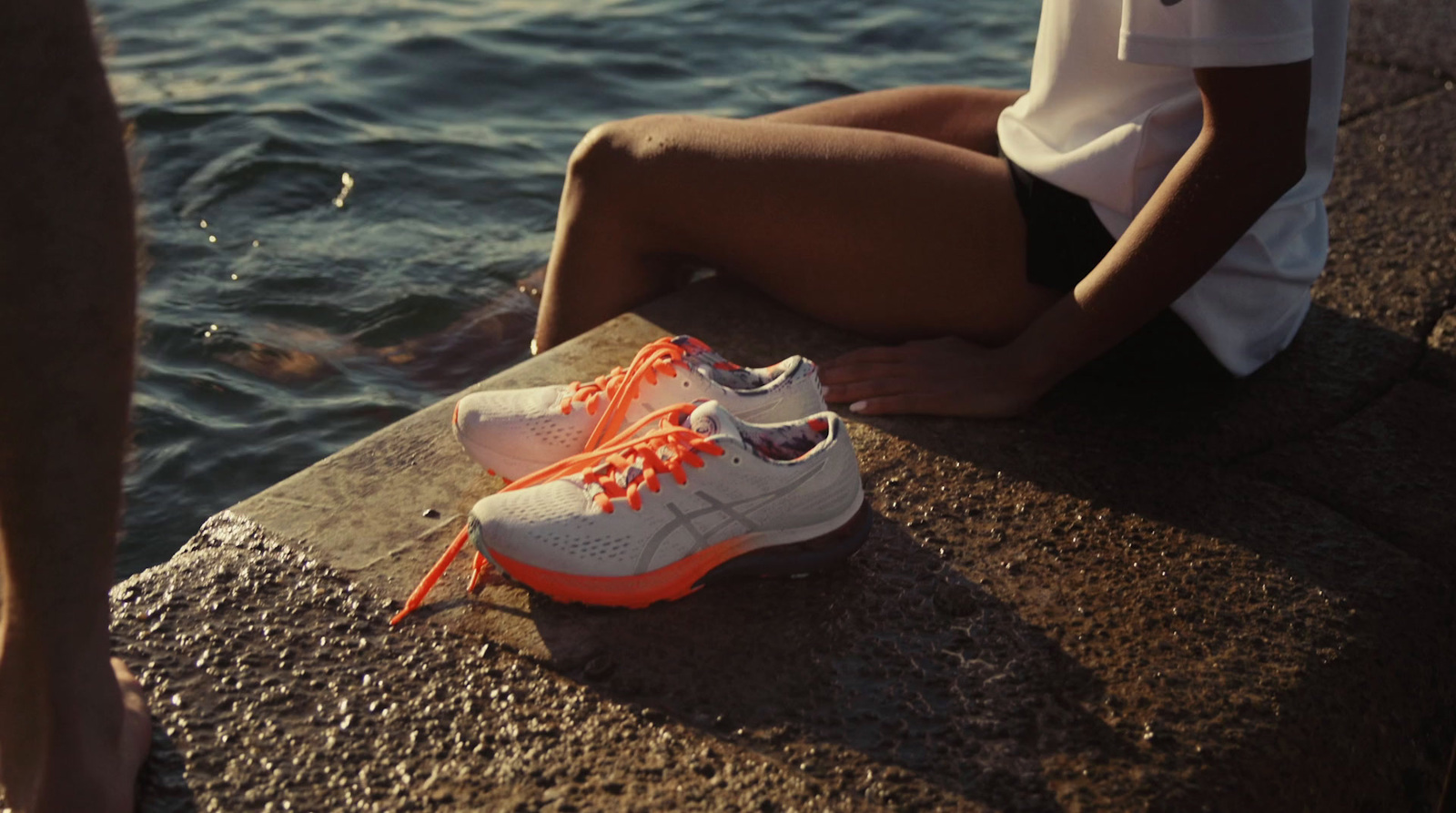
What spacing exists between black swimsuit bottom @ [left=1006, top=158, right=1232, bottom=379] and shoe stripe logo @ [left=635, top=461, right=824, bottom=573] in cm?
74

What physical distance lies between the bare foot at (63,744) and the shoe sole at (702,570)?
55cm

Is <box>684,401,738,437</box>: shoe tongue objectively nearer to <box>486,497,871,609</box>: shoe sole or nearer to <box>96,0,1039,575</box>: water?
<box>486,497,871,609</box>: shoe sole

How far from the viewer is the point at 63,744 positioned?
1473 millimetres

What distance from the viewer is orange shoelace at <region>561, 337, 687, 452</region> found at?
6.82 ft

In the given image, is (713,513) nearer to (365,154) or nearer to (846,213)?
(846,213)

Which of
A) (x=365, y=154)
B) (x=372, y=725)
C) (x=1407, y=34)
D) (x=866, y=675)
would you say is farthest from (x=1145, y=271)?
(x=365, y=154)

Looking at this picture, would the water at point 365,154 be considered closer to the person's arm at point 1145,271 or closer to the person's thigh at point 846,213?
the person's thigh at point 846,213

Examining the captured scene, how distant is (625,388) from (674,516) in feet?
1.00

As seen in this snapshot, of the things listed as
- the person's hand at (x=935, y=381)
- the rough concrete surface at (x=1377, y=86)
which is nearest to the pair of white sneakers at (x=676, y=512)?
the person's hand at (x=935, y=381)

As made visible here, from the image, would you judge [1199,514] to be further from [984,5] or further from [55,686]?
[984,5]

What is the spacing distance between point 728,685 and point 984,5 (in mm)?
5988

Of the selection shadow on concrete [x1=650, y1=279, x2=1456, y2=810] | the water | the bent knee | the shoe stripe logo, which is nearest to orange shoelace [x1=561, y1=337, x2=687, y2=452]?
the shoe stripe logo

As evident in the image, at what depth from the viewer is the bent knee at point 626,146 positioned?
8.21ft

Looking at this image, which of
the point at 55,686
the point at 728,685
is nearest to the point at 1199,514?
the point at 728,685
